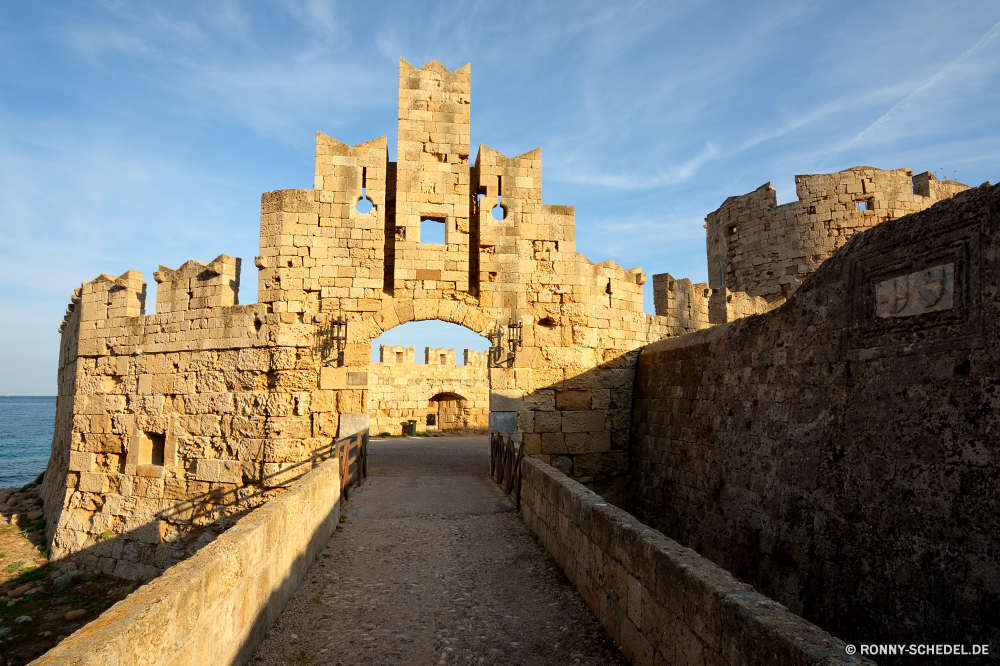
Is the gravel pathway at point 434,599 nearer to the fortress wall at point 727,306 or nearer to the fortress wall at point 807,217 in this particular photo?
the fortress wall at point 727,306

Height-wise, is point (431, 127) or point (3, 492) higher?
point (431, 127)

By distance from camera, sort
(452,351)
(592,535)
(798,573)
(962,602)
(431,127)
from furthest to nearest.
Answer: (452,351) < (431,127) < (798,573) < (592,535) < (962,602)

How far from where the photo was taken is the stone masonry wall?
21516mm

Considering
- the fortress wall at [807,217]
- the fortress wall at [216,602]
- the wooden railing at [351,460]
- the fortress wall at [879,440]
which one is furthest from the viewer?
the fortress wall at [807,217]

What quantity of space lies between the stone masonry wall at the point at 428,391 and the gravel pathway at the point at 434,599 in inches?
529

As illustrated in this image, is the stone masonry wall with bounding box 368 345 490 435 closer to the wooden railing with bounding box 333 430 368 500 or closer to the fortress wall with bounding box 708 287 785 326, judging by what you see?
the fortress wall with bounding box 708 287 785 326

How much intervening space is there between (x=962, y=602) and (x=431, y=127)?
406 inches

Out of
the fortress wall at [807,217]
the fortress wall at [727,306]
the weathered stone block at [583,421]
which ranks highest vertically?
the fortress wall at [807,217]

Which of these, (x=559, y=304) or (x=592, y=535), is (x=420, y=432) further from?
(x=592, y=535)

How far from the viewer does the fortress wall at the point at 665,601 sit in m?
2.41

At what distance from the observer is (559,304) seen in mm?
11320

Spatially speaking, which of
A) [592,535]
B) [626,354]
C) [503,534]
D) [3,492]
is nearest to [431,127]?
[626,354]

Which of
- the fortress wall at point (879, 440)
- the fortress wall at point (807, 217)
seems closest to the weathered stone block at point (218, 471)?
the fortress wall at point (879, 440)

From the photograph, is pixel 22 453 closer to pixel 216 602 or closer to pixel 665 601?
pixel 216 602
